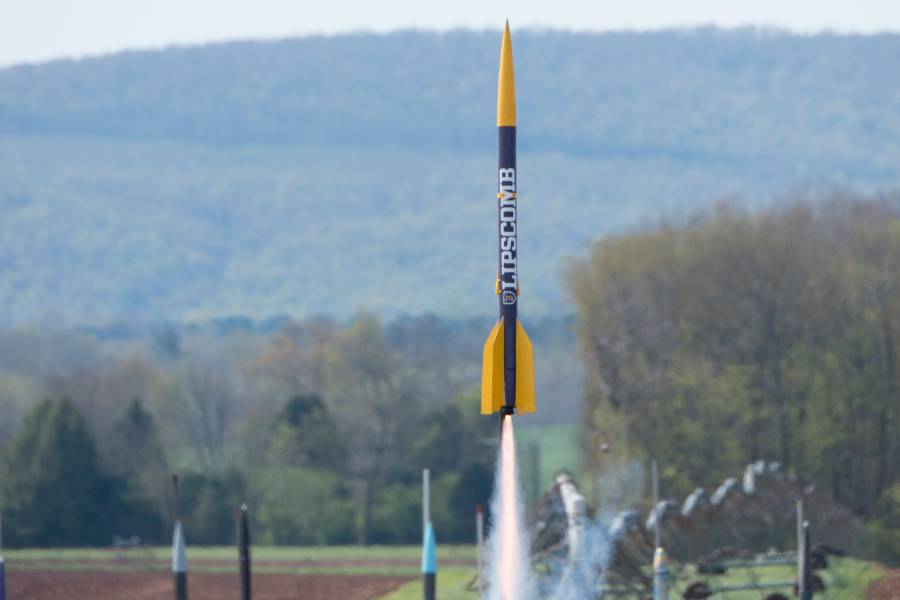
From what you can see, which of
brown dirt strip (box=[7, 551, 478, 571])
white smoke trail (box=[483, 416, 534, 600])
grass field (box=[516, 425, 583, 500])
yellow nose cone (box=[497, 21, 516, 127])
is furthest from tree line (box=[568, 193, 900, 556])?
yellow nose cone (box=[497, 21, 516, 127])

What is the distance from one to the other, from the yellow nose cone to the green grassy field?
11.7 meters

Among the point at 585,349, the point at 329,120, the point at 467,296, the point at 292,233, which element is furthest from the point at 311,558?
the point at 329,120

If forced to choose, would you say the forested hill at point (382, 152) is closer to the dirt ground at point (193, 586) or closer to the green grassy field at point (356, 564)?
the green grassy field at point (356, 564)

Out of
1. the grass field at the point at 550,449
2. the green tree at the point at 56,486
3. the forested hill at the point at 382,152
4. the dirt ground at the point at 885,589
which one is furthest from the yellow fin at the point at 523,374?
the forested hill at the point at 382,152

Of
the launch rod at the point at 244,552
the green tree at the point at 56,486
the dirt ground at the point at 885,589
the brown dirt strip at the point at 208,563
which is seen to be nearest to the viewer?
the launch rod at the point at 244,552

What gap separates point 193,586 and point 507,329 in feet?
60.7

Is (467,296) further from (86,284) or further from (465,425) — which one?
(465,425)

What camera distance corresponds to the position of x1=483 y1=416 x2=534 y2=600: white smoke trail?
1072 inches

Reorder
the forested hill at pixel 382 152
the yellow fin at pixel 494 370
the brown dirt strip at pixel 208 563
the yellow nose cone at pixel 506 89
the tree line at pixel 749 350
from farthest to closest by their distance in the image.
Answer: the forested hill at pixel 382 152 < the tree line at pixel 749 350 < the brown dirt strip at pixel 208 563 < the yellow fin at pixel 494 370 < the yellow nose cone at pixel 506 89

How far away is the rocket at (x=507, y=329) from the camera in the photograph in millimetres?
25406

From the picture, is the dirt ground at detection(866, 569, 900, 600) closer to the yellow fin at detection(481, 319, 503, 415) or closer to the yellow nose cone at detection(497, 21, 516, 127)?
the yellow fin at detection(481, 319, 503, 415)

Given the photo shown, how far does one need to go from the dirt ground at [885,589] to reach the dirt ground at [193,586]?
10.4m

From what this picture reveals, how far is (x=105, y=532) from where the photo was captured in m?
54.8

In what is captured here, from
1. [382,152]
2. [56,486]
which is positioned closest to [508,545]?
[56,486]
